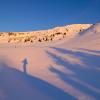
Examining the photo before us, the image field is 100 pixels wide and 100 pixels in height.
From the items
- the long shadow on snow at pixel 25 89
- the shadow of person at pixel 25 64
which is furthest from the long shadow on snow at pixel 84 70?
the shadow of person at pixel 25 64

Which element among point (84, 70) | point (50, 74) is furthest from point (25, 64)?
point (84, 70)

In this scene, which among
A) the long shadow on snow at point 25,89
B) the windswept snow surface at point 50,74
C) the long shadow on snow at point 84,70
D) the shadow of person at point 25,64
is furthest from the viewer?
the shadow of person at point 25,64

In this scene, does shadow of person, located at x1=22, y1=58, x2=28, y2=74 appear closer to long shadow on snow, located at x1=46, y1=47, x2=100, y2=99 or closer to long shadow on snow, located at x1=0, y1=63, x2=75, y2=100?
long shadow on snow, located at x1=0, y1=63, x2=75, y2=100

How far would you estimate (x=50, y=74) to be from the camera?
7574 mm

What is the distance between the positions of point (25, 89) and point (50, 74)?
1340 mm

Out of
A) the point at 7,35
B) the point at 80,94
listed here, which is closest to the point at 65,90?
the point at 80,94

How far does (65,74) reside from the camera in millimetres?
7500

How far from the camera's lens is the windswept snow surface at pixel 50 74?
599cm

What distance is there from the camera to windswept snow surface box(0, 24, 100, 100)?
5.99 metres

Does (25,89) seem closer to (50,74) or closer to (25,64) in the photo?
(50,74)

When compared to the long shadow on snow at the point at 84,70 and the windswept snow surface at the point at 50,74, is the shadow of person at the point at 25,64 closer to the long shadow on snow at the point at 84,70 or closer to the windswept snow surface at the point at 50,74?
the windswept snow surface at the point at 50,74

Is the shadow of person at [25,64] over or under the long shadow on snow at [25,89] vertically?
over

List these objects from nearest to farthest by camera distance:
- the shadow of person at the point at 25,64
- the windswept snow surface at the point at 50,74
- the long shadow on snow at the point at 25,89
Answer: the long shadow on snow at the point at 25,89
the windswept snow surface at the point at 50,74
the shadow of person at the point at 25,64

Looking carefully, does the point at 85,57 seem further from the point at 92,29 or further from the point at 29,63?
the point at 92,29
